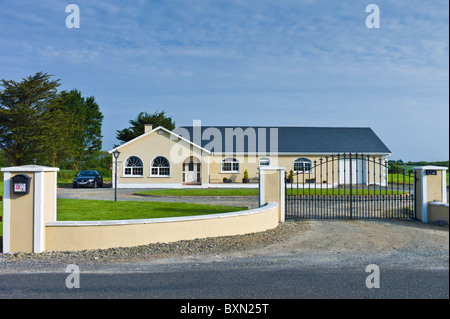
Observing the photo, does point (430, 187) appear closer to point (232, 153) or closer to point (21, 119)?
point (232, 153)

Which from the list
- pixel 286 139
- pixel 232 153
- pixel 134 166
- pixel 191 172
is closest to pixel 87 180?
pixel 134 166

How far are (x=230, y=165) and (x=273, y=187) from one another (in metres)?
21.3

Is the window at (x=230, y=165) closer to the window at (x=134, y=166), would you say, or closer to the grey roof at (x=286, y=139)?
the grey roof at (x=286, y=139)

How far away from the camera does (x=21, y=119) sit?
3891 cm

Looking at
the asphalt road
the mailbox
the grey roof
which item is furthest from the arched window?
the mailbox

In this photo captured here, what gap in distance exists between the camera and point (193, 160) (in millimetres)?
31891

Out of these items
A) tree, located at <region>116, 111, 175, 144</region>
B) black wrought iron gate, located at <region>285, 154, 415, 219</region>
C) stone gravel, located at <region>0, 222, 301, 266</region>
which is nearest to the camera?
stone gravel, located at <region>0, 222, 301, 266</region>

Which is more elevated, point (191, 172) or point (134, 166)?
point (134, 166)

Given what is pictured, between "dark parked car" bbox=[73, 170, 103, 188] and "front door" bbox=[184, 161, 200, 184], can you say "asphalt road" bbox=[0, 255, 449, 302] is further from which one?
"front door" bbox=[184, 161, 200, 184]

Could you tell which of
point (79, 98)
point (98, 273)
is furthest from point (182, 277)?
point (79, 98)

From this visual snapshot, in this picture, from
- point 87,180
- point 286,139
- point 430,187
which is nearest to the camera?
point 430,187

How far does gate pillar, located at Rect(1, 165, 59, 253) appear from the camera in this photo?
8.02 meters

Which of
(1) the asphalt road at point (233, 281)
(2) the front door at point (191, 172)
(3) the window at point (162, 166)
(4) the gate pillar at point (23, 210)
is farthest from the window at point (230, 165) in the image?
(1) the asphalt road at point (233, 281)
